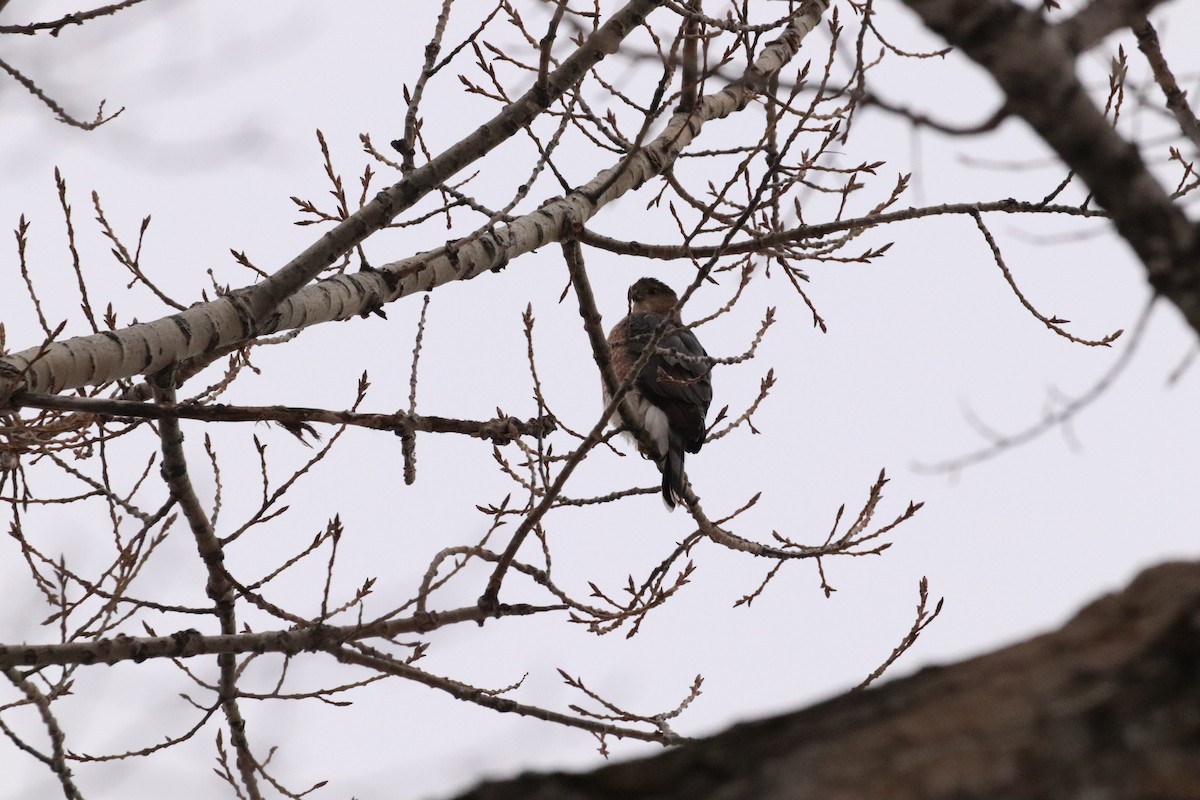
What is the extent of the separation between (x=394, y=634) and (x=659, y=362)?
14.2 ft

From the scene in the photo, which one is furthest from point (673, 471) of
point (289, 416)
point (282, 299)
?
point (289, 416)

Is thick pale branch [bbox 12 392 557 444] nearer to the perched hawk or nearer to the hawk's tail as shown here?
the hawk's tail

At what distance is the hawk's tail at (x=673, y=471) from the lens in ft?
18.1

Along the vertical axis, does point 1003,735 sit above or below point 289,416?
below

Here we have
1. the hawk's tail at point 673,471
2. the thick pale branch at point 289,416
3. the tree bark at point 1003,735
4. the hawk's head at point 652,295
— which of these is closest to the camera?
the tree bark at point 1003,735

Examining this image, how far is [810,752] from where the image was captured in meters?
1.40

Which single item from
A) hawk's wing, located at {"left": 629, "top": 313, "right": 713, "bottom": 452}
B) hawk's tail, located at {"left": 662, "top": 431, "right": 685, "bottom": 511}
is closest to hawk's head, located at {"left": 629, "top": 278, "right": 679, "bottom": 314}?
hawk's wing, located at {"left": 629, "top": 313, "right": 713, "bottom": 452}

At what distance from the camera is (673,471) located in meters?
6.33

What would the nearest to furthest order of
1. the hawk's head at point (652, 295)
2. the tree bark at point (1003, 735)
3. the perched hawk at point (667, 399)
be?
the tree bark at point (1003, 735) < the perched hawk at point (667, 399) < the hawk's head at point (652, 295)

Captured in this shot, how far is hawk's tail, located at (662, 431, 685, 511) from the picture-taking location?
5.53 metres

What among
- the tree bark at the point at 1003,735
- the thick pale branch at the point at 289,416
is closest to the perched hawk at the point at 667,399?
the thick pale branch at the point at 289,416

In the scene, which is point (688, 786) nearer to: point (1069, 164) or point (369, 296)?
point (1069, 164)

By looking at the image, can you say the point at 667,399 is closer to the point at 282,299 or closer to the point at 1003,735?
the point at 282,299

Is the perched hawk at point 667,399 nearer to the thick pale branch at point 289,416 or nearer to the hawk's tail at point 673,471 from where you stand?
the hawk's tail at point 673,471
